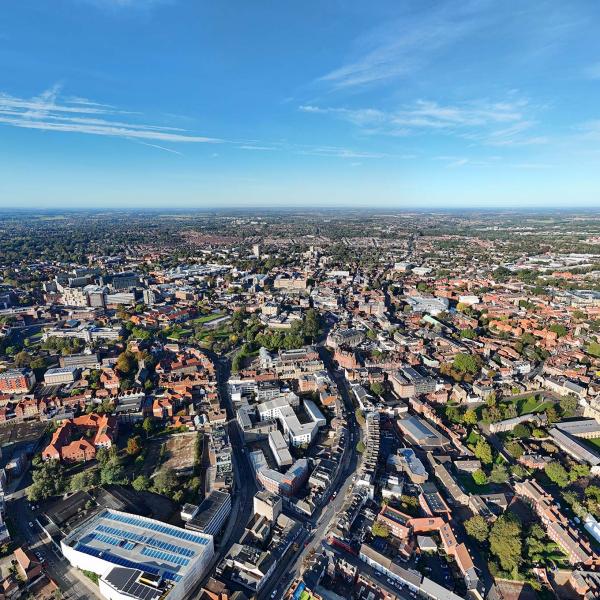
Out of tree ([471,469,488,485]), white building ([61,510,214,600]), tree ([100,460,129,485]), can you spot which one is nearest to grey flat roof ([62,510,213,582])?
white building ([61,510,214,600])

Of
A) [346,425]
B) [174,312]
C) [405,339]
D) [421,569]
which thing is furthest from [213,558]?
[174,312]

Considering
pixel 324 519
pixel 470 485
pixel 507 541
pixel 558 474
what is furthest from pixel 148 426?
pixel 558 474

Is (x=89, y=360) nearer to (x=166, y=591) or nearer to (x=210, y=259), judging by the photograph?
(x=166, y=591)

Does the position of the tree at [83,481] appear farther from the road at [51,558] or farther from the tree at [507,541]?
the tree at [507,541]

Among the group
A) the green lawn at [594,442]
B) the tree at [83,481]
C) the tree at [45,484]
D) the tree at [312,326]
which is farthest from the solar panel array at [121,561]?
the tree at [312,326]

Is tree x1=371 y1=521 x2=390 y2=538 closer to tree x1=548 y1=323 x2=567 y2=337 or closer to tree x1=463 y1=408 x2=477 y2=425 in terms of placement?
tree x1=463 y1=408 x2=477 y2=425

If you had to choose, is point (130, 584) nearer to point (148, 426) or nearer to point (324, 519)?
point (324, 519)
